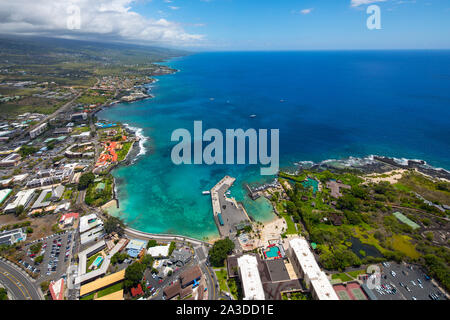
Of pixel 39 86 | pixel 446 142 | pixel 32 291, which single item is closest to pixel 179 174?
pixel 32 291

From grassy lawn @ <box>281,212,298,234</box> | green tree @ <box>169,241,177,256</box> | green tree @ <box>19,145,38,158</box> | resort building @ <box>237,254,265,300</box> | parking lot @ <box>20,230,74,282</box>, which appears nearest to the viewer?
resort building @ <box>237,254,265,300</box>

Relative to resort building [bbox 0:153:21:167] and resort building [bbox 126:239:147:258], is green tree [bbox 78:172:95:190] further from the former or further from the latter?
resort building [bbox 0:153:21:167]

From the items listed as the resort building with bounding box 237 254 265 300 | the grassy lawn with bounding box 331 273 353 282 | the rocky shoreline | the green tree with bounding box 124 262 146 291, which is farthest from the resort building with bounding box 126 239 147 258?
the rocky shoreline

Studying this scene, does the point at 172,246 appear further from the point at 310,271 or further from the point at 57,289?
the point at 310,271

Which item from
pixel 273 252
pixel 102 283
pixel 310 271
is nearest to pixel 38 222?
pixel 102 283

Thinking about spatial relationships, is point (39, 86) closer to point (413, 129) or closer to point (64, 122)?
point (64, 122)
